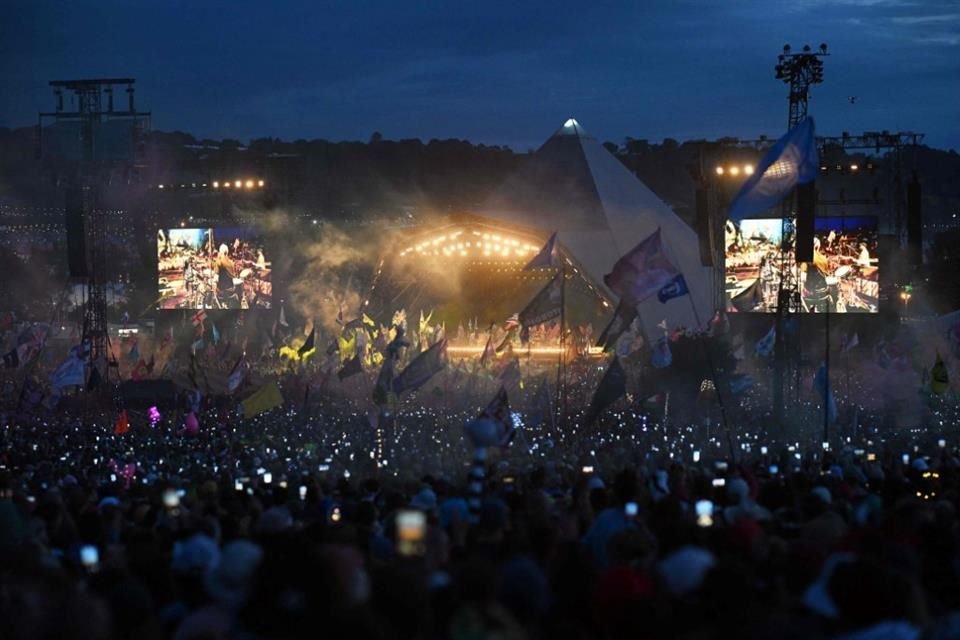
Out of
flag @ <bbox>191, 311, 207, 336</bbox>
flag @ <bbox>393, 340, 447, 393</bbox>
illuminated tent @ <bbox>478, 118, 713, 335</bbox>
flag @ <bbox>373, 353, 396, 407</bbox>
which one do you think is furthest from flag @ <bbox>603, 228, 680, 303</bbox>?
flag @ <bbox>191, 311, 207, 336</bbox>

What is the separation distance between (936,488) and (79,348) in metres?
20.3

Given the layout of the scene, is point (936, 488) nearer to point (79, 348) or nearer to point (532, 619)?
point (532, 619)

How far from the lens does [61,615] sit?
5.83 meters

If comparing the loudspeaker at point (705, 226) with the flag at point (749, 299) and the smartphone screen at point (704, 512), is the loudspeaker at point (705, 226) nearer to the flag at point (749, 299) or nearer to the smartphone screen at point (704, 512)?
the flag at point (749, 299)

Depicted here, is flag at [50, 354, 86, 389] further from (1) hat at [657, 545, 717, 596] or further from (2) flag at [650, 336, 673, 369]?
(1) hat at [657, 545, 717, 596]

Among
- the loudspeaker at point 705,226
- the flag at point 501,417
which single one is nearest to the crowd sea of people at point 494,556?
the flag at point 501,417

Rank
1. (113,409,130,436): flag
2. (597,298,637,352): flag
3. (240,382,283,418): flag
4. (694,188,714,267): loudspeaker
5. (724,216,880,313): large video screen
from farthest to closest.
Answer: (724,216,880,313): large video screen
(694,188,714,267): loudspeaker
(113,409,130,436): flag
(597,298,637,352): flag
(240,382,283,418): flag

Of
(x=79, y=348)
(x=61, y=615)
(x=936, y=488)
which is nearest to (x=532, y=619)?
(x=61, y=615)

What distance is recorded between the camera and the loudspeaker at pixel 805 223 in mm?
24766

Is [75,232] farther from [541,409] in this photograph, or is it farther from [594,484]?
[594,484]

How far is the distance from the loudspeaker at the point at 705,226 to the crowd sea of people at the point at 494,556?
2441 centimetres

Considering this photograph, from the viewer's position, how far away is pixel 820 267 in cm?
4422

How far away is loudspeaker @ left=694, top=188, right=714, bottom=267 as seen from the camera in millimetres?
38688

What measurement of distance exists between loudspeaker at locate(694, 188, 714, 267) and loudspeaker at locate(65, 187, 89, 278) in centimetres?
1418
